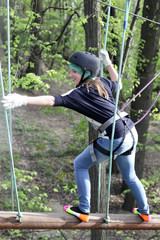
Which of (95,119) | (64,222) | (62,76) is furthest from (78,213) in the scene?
(62,76)

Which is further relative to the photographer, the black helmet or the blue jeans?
the blue jeans

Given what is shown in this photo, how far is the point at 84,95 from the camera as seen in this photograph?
93.7 inches

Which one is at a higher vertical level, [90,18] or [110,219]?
[90,18]

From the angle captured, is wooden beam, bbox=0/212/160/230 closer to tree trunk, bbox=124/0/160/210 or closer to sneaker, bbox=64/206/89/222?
sneaker, bbox=64/206/89/222

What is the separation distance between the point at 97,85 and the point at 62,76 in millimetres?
3232

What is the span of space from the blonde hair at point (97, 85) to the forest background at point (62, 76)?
1.65m

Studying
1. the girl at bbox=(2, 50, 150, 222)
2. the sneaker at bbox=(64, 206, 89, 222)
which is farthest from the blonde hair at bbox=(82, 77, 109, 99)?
the sneaker at bbox=(64, 206, 89, 222)

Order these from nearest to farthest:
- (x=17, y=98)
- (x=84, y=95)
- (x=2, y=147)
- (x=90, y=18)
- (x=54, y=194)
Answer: (x=17, y=98), (x=84, y=95), (x=90, y=18), (x=54, y=194), (x=2, y=147)

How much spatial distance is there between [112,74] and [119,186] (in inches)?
247

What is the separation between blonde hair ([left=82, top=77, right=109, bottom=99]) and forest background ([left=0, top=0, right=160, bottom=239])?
5.42 feet

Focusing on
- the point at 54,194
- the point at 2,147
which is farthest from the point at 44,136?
the point at 54,194

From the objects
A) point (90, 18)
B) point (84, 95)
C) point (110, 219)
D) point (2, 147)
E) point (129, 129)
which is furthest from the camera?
point (2, 147)

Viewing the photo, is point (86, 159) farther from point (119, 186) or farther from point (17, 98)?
point (119, 186)

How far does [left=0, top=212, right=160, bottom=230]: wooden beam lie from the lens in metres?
2.65
